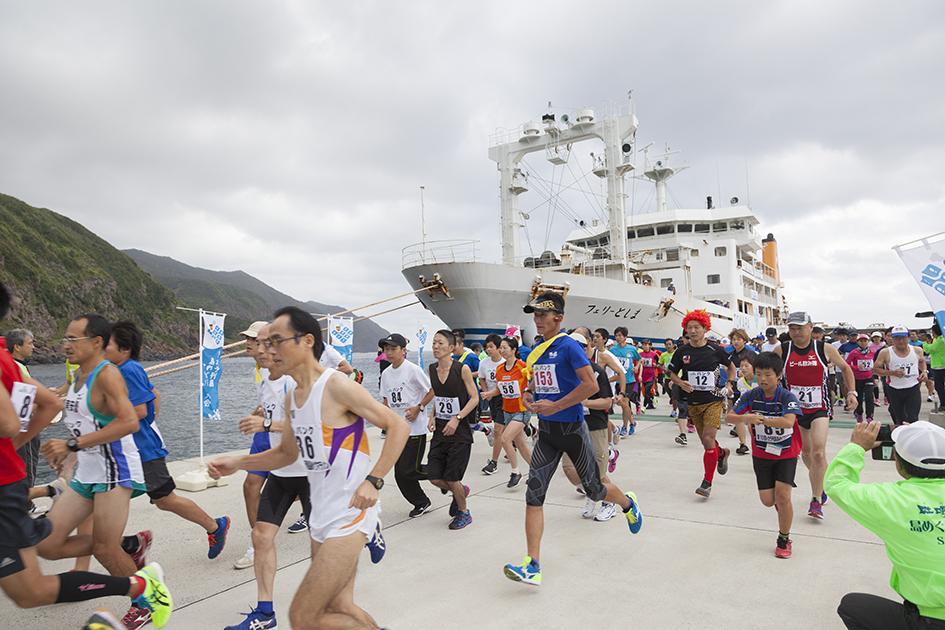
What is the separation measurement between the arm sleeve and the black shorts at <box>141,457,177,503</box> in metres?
3.80

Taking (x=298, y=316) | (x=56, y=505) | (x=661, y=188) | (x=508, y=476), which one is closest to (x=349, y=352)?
(x=508, y=476)

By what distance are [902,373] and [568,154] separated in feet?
61.8

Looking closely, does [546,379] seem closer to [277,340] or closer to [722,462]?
[277,340]

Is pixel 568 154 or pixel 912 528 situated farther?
pixel 568 154

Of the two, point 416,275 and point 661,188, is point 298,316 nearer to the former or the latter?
point 416,275


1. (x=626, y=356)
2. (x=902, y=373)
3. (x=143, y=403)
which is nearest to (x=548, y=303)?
(x=143, y=403)

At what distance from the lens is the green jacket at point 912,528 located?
1.98 meters

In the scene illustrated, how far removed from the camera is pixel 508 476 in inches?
283

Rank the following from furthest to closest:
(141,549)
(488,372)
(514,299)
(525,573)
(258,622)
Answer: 1. (514,299)
2. (488,372)
3. (141,549)
4. (525,573)
5. (258,622)

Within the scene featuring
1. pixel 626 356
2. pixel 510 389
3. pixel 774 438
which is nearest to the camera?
pixel 774 438

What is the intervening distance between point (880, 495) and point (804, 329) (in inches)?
155

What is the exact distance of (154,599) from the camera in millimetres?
2982

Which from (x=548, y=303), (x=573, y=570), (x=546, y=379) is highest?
(x=548, y=303)

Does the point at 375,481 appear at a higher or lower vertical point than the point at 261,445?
higher
